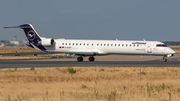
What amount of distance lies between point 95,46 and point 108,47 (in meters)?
1.97

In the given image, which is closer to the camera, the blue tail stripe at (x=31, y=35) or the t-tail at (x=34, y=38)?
the t-tail at (x=34, y=38)

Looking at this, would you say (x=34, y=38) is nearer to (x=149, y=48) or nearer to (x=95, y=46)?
(x=95, y=46)

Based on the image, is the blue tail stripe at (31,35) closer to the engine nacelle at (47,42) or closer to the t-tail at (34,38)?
the t-tail at (34,38)

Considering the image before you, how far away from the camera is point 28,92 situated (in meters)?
14.1

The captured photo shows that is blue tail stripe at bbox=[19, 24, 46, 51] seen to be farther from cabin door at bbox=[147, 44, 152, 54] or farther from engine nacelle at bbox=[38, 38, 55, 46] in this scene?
cabin door at bbox=[147, 44, 152, 54]

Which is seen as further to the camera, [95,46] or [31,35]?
[31,35]

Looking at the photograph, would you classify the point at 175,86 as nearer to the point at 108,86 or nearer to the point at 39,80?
the point at 108,86

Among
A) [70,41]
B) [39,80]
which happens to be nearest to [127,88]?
[39,80]

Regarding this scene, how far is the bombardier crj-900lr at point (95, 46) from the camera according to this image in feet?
126

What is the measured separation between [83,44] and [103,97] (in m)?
28.0

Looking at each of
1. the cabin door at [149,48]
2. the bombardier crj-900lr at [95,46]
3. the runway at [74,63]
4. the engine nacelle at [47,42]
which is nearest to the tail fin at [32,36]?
the bombardier crj-900lr at [95,46]

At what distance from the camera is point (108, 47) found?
3931cm

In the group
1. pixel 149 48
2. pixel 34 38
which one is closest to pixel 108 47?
pixel 149 48

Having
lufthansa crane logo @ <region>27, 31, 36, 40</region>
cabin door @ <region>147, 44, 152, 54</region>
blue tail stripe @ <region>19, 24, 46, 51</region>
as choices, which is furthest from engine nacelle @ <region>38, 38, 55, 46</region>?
cabin door @ <region>147, 44, 152, 54</region>
